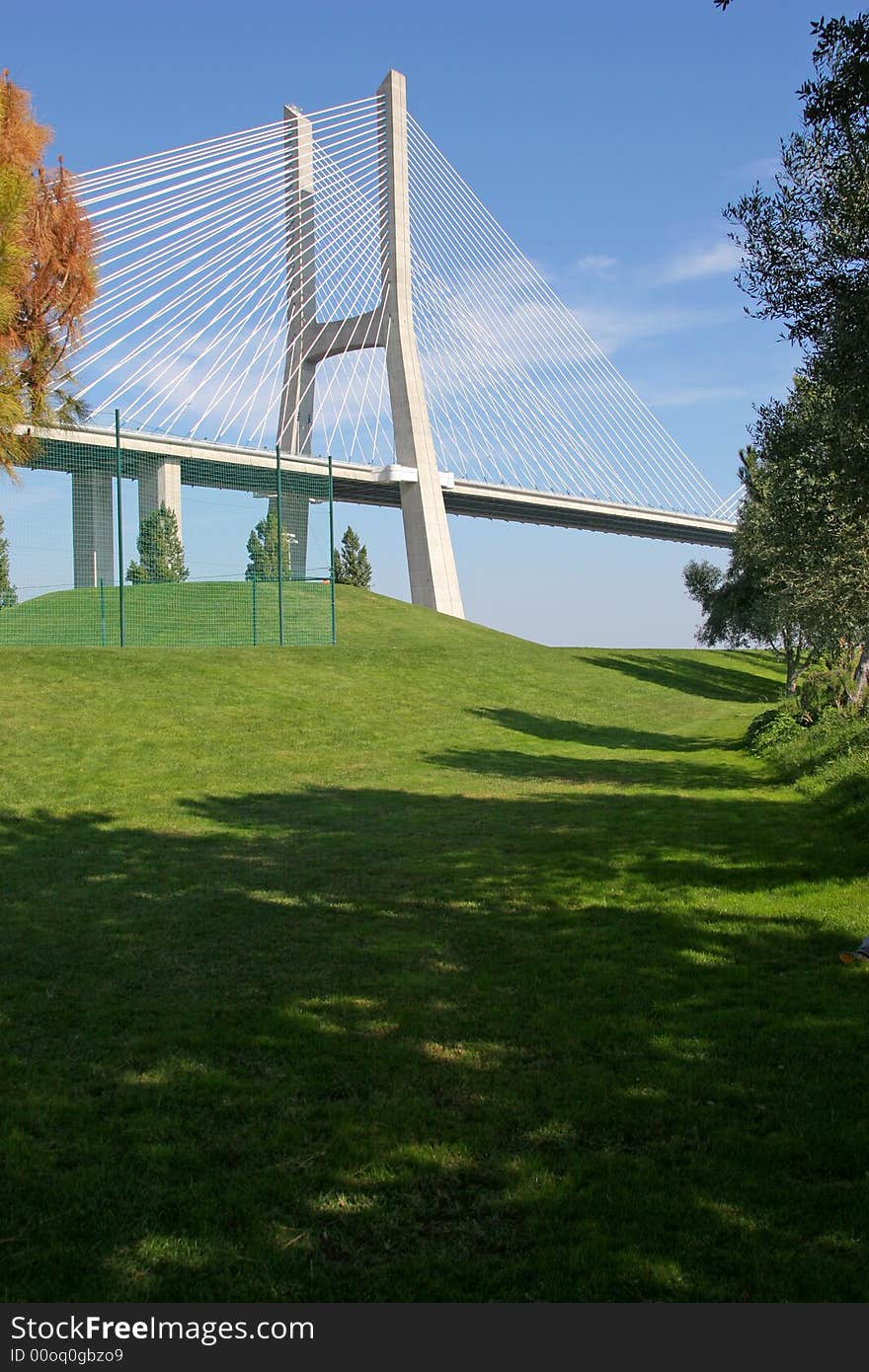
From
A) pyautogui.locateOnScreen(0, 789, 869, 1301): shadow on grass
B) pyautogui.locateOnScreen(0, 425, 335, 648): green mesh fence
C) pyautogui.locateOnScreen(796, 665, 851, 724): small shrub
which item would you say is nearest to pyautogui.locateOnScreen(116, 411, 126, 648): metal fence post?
pyautogui.locateOnScreen(0, 425, 335, 648): green mesh fence

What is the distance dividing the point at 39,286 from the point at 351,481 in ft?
109

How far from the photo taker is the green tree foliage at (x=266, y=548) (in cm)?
2839

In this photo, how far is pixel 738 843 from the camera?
10.3 metres

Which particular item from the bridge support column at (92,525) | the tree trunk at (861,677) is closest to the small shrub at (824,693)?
the tree trunk at (861,677)

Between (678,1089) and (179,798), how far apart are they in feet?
32.9

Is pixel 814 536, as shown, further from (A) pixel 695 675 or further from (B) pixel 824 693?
(A) pixel 695 675

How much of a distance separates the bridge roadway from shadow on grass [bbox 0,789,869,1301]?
16.4 meters

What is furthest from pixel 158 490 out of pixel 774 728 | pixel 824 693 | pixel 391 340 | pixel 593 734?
pixel 391 340

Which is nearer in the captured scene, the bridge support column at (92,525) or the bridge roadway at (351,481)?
the bridge support column at (92,525)

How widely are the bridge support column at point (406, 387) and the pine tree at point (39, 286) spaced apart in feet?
105

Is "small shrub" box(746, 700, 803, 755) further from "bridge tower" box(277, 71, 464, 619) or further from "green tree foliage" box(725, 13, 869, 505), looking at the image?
"bridge tower" box(277, 71, 464, 619)

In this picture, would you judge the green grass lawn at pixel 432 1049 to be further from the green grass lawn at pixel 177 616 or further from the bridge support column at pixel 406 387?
the bridge support column at pixel 406 387

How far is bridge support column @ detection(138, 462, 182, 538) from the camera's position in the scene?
2745 centimetres

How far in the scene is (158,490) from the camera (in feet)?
92.7
